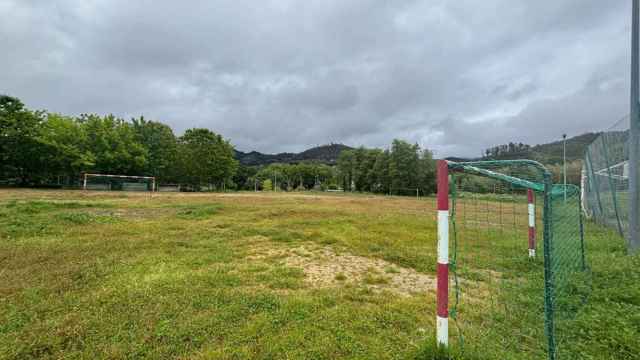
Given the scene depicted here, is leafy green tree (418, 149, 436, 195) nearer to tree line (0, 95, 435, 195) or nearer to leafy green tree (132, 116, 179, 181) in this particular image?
tree line (0, 95, 435, 195)

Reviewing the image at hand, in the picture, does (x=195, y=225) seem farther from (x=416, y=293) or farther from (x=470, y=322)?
(x=470, y=322)

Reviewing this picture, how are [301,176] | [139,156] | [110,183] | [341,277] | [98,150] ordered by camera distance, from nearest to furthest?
[341,277] → [110,183] → [98,150] → [139,156] → [301,176]

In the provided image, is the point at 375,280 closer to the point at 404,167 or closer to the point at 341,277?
the point at 341,277

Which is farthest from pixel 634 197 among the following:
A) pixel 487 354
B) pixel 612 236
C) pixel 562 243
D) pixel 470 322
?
pixel 487 354

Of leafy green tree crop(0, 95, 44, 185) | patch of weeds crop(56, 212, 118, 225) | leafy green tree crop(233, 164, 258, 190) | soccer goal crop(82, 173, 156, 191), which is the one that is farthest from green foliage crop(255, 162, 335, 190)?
patch of weeds crop(56, 212, 118, 225)

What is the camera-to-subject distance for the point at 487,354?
2.29 m

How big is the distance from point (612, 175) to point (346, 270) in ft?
27.5

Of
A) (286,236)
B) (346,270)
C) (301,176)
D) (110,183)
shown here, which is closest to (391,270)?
(346,270)

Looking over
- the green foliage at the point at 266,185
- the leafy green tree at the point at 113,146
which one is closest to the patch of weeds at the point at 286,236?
the leafy green tree at the point at 113,146

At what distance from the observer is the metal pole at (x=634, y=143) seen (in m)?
5.02

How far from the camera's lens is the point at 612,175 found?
7.17m

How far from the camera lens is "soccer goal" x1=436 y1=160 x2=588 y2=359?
223 cm

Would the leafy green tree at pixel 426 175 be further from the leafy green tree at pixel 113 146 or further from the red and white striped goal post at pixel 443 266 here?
the red and white striped goal post at pixel 443 266

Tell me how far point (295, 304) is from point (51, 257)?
5.26m
